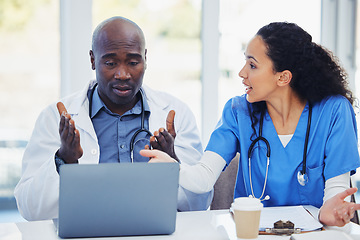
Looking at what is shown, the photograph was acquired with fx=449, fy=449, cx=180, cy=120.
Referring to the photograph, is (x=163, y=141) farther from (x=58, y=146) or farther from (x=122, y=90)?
(x=58, y=146)

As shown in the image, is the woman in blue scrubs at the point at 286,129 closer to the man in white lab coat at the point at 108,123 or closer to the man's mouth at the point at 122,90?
the man in white lab coat at the point at 108,123

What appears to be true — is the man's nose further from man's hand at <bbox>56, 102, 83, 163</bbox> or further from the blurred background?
the blurred background

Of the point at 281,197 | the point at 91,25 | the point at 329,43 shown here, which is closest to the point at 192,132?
the point at 281,197

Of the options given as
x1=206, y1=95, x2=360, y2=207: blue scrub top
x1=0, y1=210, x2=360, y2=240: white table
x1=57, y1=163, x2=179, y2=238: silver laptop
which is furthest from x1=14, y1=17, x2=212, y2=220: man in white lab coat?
x1=57, y1=163, x2=179, y2=238: silver laptop

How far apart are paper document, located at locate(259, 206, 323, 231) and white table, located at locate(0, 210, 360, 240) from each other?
0.08 meters

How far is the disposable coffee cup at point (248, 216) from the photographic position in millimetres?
1205

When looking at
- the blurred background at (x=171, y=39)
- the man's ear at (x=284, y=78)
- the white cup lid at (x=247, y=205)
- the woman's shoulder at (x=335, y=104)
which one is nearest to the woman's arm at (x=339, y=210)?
the white cup lid at (x=247, y=205)

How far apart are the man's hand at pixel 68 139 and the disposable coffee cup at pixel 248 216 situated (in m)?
0.59

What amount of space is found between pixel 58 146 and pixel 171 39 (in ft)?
5.16

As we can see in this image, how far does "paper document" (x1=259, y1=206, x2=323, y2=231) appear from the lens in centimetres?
131

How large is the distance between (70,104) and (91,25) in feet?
3.06

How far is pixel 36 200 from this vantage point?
1765 mm

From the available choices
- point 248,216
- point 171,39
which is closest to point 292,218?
point 248,216

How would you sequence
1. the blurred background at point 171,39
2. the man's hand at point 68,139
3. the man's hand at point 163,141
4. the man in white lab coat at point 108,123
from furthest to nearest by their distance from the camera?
the blurred background at point 171,39 < the man in white lab coat at point 108,123 < the man's hand at point 163,141 < the man's hand at point 68,139
